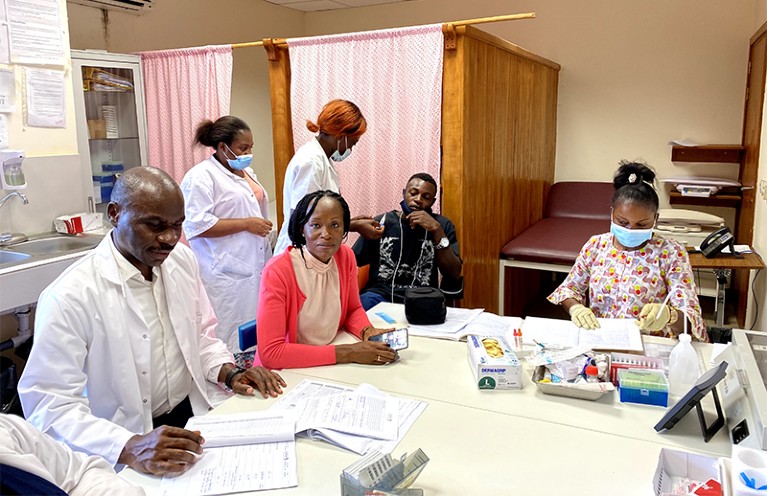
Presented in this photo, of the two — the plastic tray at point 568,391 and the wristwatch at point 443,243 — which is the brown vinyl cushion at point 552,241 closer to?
the wristwatch at point 443,243

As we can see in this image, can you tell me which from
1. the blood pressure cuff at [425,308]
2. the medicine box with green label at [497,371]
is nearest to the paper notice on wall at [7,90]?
the blood pressure cuff at [425,308]

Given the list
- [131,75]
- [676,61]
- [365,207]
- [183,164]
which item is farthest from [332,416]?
[676,61]

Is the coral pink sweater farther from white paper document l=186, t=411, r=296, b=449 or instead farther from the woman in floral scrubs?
the woman in floral scrubs

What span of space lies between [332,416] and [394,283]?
1416 millimetres

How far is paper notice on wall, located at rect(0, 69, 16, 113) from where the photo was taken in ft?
9.62

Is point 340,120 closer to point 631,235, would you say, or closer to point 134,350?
point 631,235

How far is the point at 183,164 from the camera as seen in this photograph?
3.87 m

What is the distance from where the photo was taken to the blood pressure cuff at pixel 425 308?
216cm

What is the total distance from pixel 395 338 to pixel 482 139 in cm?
164

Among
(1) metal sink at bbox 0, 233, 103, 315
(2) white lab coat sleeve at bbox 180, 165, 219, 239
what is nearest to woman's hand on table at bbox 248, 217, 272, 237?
(2) white lab coat sleeve at bbox 180, 165, 219, 239

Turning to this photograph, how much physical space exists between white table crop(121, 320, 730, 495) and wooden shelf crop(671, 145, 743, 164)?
343cm

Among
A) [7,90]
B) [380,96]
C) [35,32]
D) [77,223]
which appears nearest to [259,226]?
[380,96]

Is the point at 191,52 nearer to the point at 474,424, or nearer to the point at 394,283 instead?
the point at 394,283

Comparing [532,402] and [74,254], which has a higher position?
[74,254]
